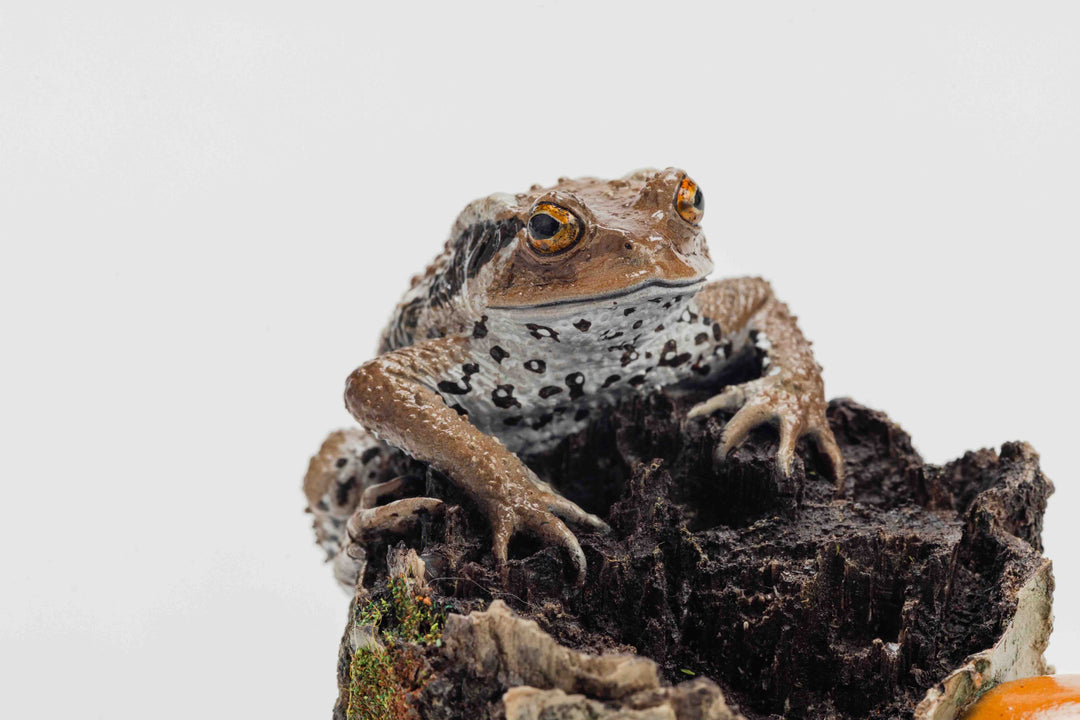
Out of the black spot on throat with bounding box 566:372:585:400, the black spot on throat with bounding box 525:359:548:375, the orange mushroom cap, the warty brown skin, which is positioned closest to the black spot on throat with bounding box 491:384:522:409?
the warty brown skin

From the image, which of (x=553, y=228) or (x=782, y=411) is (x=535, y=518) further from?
(x=782, y=411)

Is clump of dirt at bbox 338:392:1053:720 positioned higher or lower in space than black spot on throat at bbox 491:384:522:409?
lower

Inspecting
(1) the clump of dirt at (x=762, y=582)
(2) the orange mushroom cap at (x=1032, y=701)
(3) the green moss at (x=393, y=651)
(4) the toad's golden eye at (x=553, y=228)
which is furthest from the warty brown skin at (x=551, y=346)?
(2) the orange mushroom cap at (x=1032, y=701)

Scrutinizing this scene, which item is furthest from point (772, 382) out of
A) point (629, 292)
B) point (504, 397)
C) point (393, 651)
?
point (393, 651)

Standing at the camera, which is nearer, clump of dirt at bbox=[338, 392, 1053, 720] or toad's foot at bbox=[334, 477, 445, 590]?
clump of dirt at bbox=[338, 392, 1053, 720]

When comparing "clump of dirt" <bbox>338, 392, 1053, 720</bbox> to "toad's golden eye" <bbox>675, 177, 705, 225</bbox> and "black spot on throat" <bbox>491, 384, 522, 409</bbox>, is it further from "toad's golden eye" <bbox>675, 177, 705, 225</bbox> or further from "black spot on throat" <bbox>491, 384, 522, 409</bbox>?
"toad's golden eye" <bbox>675, 177, 705, 225</bbox>

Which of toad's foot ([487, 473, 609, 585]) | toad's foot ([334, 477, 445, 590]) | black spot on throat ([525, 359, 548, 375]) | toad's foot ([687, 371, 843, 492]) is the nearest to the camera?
toad's foot ([487, 473, 609, 585])
